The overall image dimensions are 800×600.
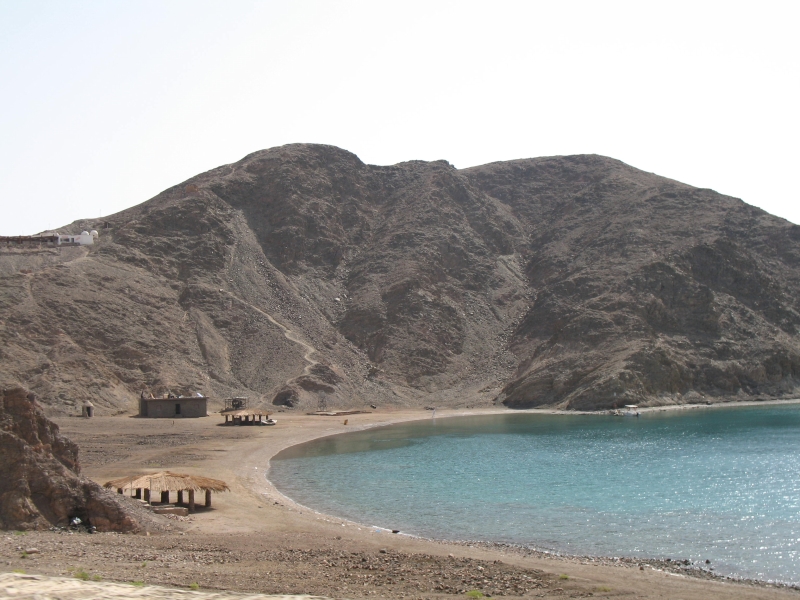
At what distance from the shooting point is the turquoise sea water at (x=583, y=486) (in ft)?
93.4

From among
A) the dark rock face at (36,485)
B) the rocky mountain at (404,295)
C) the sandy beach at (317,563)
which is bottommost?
the sandy beach at (317,563)

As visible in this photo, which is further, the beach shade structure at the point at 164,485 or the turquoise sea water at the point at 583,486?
the beach shade structure at the point at 164,485

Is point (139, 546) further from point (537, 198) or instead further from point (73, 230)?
point (537, 198)

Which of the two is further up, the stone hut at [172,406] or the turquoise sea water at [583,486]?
the stone hut at [172,406]

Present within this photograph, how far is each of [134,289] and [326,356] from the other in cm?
2065

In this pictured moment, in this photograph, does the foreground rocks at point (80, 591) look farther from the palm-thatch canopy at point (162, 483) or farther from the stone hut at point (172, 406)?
the stone hut at point (172, 406)

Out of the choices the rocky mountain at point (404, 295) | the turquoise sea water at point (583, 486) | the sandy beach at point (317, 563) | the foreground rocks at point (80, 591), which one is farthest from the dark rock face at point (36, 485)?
the rocky mountain at point (404, 295)

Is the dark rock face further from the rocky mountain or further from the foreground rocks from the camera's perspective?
the rocky mountain

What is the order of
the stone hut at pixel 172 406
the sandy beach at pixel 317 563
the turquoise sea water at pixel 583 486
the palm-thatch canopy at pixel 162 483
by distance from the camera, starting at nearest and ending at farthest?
1. the sandy beach at pixel 317 563
2. the turquoise sea water at pixel 583 486
3. the palm-thatch canopy at pixel 162 483
4. the stone hut at pixel 172 406

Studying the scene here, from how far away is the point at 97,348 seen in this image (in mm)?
70250

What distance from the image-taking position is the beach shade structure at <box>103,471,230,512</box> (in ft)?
98.6

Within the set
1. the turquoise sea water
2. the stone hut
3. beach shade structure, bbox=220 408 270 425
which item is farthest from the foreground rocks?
the stone hut

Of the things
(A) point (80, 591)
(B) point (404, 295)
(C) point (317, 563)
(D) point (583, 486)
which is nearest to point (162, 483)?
(C) point (317, 563)

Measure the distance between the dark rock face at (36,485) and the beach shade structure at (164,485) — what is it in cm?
528
